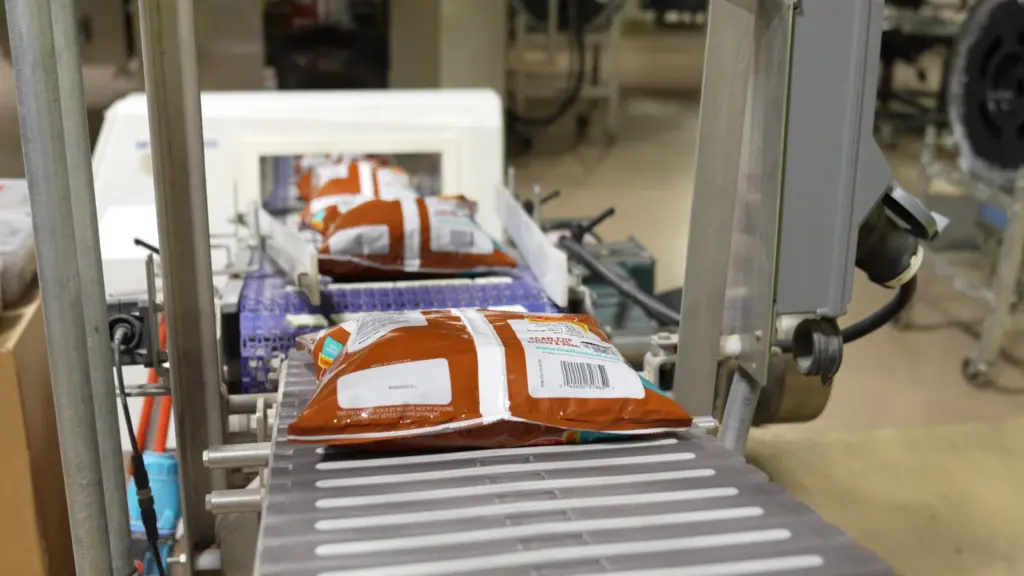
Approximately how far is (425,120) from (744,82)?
4.01ft

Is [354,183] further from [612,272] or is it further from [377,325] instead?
[377,325]

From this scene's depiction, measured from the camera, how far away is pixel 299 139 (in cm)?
202

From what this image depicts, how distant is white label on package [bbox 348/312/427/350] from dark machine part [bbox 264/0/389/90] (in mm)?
2540

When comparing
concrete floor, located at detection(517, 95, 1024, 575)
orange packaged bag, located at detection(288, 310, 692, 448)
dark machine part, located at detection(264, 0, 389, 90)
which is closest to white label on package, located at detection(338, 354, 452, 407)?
orange packaged bag, located at detection(288, 310, 692, 448)

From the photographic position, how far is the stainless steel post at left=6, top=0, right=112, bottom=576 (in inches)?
28.5

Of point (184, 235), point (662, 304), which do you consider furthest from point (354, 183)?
point (184, 235)

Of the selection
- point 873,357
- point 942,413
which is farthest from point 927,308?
point 942,413

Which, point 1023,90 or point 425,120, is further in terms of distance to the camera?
point 1023,90

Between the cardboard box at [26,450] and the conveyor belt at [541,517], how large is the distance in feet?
1.30

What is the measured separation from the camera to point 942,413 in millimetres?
2400

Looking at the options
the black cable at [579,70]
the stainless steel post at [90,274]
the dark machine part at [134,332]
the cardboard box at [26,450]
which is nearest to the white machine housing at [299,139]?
the dark machine part at [134,332]

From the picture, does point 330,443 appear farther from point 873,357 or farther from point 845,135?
point 873,357

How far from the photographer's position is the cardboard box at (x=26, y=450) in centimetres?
102

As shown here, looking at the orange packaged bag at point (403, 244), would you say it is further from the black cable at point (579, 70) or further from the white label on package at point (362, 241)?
the black cable at point (579, 70)
